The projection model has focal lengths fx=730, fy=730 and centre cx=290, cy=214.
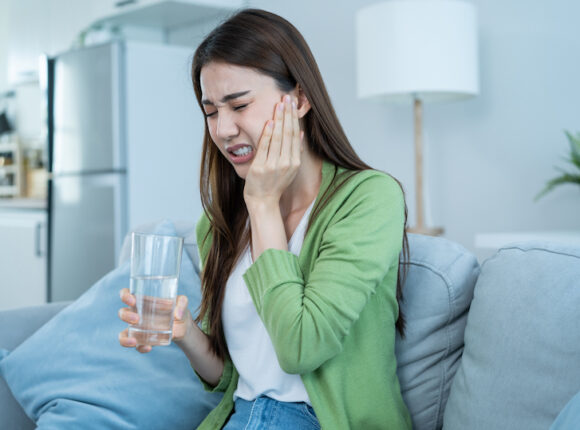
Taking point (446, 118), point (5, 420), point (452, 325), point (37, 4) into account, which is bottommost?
point (5, 420)

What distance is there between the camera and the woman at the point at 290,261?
1.11m

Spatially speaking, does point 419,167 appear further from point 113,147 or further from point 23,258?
point 23,258

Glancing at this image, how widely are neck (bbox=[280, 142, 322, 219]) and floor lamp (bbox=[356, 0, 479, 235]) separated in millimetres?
1121

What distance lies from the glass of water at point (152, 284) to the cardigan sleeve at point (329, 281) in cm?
18

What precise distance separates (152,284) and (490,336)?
0.52 m

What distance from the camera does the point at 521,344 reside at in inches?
42.5

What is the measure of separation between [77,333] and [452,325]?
80cm

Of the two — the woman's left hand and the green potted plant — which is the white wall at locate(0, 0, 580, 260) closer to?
the green potted plant

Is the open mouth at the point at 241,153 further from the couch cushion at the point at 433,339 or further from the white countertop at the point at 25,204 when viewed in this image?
the white countertop at the point at 25,204

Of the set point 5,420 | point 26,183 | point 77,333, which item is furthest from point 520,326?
point 26,183

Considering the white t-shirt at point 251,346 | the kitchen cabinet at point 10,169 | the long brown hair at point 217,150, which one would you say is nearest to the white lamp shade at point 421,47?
the long brown hair at point 217,150

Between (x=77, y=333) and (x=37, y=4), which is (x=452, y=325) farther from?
(x=37, y=4)

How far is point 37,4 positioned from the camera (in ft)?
16.5

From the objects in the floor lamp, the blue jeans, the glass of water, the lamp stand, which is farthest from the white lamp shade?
the glass of water
